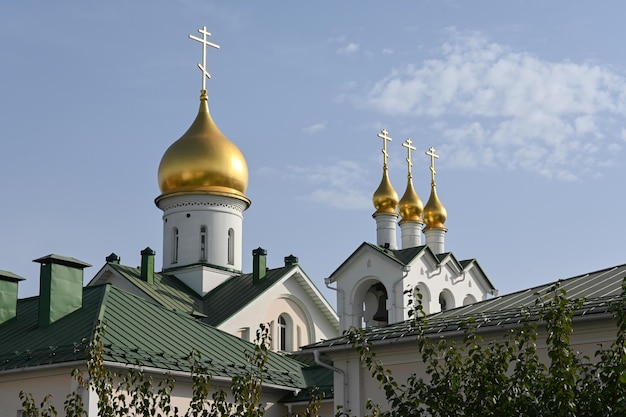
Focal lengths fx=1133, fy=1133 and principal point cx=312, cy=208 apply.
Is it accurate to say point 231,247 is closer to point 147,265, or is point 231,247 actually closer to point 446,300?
point 147,265

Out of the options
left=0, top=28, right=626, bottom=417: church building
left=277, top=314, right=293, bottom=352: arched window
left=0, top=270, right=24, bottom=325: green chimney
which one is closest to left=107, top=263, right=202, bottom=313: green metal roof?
left=0, top=28, right=626, bottom=417: church building

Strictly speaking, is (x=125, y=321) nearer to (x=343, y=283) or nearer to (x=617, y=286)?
(x=617, y=286)

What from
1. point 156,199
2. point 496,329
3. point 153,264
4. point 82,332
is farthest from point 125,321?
point 156,199

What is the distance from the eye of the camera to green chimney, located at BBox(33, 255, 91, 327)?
18.4 metres

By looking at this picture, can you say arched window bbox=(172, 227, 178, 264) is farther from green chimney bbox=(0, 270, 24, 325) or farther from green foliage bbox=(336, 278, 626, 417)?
green foliage bbox=(336, 278, 626, 417)

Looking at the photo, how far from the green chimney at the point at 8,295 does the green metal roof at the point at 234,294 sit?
7.46 meters

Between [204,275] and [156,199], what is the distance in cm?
269

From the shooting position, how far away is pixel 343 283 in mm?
Result: 31047

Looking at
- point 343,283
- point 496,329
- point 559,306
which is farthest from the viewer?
point 343,283

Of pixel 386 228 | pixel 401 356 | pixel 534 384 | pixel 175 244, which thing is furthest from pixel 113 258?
pixel 534 384

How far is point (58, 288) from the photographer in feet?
60.8

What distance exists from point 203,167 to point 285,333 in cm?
478

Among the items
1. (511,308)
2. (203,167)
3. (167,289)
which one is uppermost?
(203,167)

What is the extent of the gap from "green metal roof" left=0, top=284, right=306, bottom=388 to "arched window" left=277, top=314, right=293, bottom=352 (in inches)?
329
